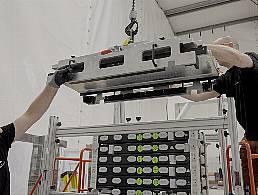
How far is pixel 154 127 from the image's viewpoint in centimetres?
168

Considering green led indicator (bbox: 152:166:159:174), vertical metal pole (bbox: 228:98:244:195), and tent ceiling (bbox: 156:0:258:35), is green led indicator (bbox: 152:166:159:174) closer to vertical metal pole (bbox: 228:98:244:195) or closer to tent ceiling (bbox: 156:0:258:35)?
vertical metal pole (bbox: 228:98:244:195)

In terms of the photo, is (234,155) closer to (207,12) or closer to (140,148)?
(140,148)

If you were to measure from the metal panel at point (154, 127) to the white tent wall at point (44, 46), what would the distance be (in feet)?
2.44

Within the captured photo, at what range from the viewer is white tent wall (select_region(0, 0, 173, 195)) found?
241 centimetres

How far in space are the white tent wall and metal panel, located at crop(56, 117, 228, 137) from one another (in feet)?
2.44

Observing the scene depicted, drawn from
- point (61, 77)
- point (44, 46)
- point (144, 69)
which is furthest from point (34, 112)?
point (44, 46)

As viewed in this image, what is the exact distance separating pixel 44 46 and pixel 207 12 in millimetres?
4397

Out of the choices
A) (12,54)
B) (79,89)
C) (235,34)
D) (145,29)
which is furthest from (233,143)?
(235,34)

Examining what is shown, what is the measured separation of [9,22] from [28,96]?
2.10 ft

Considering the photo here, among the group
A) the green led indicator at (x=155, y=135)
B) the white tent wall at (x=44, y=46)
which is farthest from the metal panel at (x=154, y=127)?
the white tent wall at (x=44, y=46)

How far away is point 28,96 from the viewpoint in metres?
2.60

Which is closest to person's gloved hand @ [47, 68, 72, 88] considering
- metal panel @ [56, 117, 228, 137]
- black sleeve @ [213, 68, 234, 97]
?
metal panel @ [56, 117, 228, 137]

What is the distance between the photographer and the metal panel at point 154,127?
5.04 ft

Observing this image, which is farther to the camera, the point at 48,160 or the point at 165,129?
the point at 48,160
